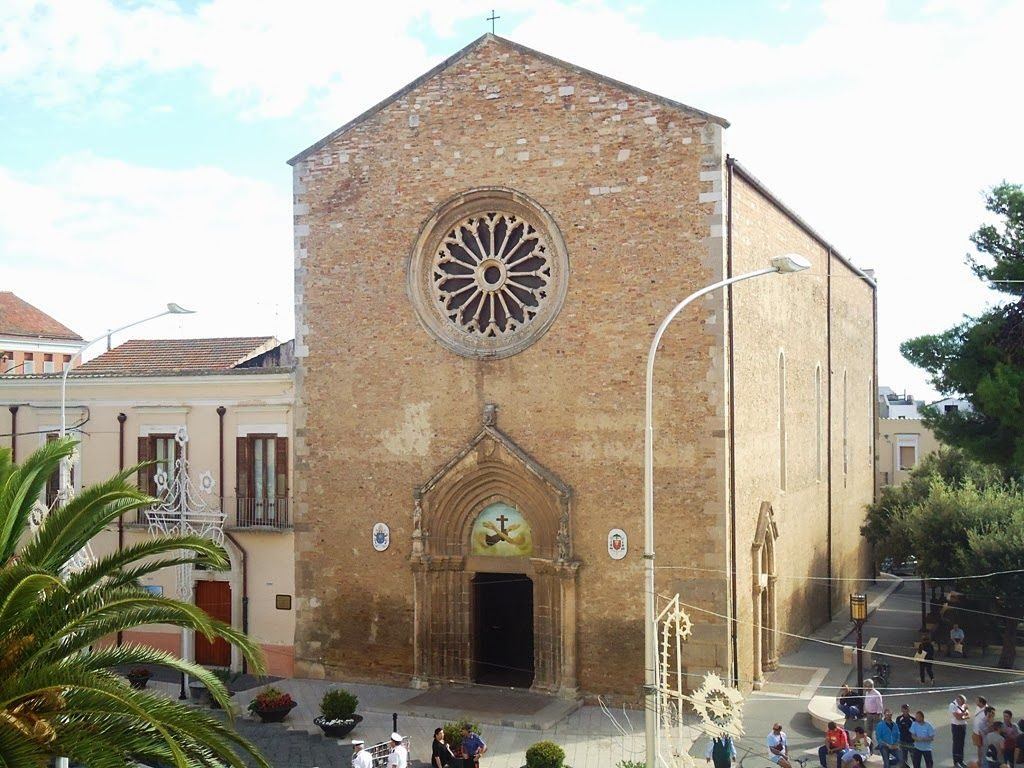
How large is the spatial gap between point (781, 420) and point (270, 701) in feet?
42.1

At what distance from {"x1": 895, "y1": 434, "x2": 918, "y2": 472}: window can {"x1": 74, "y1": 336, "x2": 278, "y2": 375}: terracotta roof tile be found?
33.2m

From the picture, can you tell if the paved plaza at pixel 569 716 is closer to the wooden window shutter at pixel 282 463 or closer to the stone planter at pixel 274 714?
the stone planter at pixel 274 714

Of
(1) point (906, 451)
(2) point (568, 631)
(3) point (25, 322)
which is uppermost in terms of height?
(3) point (25, 322)

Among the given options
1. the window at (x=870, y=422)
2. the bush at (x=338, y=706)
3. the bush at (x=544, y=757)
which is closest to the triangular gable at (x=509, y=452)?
the bush at (x=338, y=706)

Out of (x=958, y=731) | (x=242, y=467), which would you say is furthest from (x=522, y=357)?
(x=958, y=731)

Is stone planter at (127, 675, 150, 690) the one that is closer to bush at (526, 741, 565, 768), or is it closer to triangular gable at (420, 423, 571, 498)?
triangular gable at (420, 423, 571, 498)

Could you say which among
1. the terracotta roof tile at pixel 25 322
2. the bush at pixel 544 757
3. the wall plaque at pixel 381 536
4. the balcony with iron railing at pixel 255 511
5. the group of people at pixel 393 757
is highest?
the terracotta roof tile at pixel 25 322

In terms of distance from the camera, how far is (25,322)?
58.4 m

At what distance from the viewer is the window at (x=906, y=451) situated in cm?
5150

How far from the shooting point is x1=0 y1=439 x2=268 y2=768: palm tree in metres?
9.18

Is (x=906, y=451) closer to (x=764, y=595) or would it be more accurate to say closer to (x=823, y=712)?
(x=764, y=595)

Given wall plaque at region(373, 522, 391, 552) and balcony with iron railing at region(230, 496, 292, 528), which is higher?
balcony with iron railing at region(230, 496, 292, 528)

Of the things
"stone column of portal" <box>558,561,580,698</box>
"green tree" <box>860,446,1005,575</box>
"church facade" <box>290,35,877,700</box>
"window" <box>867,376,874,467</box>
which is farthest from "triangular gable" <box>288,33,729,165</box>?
"window" <box>867,376,874,467</box>

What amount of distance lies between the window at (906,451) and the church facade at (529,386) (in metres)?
28.2
